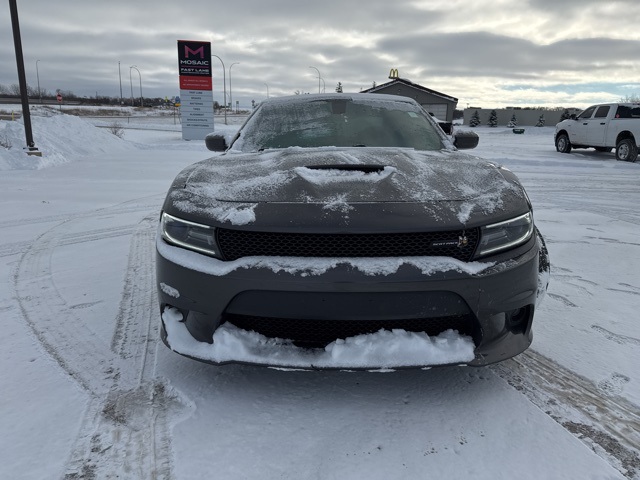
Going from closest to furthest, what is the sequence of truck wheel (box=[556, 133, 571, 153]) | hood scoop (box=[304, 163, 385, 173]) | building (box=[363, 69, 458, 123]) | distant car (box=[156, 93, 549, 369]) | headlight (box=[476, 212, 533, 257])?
distant car (box=[156, 93, 549, 369]) → headlight (box=[476, 212, 533, 257]) → hood scoop (box=[304, 163, 385, 173]) → truck wheel (box=[556, 133, 571, 153]) → building (box=[363, 69, 458, 123])

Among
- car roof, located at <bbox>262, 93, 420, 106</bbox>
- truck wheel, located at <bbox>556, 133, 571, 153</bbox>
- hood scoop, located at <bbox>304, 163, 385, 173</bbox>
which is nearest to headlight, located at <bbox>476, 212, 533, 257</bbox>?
hood scoop, located at <bbox>304, 163, 385, 173</bbox>

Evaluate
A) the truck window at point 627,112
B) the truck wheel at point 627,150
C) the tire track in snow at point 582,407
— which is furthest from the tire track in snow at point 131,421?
the truck window at point 627,112

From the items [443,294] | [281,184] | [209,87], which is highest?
[209,87]

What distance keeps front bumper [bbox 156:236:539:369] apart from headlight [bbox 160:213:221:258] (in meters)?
0.05

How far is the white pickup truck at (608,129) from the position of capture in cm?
1534

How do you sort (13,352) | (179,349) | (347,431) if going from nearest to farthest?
(347,431)
(179,349)
(13,352)

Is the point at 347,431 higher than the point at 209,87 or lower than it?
lower

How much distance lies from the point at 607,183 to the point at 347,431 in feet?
36.5

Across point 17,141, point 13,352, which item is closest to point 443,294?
point 13,352

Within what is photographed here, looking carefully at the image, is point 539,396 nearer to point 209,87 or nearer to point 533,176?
point 533,176

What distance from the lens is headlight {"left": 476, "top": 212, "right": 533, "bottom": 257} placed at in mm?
2084

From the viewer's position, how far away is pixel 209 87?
24031 millimetres

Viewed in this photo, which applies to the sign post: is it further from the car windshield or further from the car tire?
the car tire

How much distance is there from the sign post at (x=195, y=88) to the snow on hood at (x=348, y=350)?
75.0 feet
